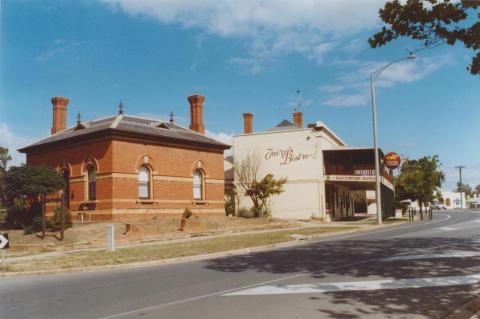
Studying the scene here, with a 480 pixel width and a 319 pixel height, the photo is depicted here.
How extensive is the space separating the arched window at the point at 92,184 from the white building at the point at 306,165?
16.3 meters

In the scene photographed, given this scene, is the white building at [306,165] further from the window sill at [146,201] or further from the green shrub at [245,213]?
the window sill at [146,201]

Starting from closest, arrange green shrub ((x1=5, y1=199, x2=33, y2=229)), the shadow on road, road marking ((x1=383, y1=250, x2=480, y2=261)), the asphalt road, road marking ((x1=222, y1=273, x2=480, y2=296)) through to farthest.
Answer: the shadow on road
the asphalt road
road marking ((x1=222, y1=273, x2=480, y2=296))
road marking ((x1=383, y1=250, x2=480, y2=261))
green shrub ((x1=5, y1=199, x2=33, y2=229))

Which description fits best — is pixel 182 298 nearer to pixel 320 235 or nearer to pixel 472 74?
pixel 472 74

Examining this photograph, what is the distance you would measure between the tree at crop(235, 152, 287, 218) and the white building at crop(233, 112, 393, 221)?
0.39 m

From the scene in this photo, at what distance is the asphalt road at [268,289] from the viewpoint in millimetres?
7793

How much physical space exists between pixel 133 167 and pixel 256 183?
12.1 m

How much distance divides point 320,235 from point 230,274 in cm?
1234

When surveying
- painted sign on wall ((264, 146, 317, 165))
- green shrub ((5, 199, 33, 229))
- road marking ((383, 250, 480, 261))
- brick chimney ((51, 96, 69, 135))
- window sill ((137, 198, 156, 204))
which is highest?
brick chimney ((51, 96, 69, 135))

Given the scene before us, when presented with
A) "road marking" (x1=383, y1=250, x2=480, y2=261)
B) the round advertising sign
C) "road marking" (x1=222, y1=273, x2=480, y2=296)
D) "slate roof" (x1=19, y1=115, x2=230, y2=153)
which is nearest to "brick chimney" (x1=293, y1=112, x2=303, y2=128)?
the round advertising sign

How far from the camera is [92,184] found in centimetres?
2956

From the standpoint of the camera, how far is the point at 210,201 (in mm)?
34438

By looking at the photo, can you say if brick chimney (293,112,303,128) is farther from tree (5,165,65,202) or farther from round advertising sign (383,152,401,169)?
Result: tree (5,165,65,202)

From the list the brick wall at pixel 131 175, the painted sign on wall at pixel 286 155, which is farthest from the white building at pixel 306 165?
the brick wall at pixel 131 175

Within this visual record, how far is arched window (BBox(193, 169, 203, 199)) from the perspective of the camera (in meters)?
33.8
